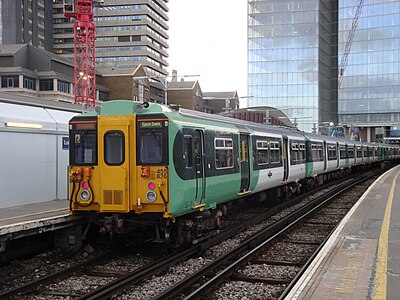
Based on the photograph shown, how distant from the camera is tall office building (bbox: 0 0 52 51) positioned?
11662 centimetres

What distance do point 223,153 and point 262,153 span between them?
3.53 meters

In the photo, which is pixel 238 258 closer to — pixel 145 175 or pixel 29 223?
pixel 145 175

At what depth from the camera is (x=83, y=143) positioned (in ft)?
31.6

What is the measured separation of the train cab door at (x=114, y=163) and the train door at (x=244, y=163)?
4.12m

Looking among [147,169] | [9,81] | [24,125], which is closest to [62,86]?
[9,81]

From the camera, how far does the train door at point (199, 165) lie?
977cm

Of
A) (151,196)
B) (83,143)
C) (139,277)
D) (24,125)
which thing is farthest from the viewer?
(24,125)

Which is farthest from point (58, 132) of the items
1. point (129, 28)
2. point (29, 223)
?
point (129, 28)

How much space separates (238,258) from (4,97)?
25.9ft

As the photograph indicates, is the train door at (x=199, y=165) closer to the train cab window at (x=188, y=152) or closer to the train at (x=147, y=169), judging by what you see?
the train at (x=147, y=169)

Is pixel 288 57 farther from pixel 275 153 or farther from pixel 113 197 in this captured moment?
pixel 113 197

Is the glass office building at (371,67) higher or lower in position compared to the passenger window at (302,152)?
higher

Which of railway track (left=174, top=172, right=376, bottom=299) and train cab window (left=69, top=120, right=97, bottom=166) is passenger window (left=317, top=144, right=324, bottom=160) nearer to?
railway track (left=174, top=172, right=376, bottom=299)

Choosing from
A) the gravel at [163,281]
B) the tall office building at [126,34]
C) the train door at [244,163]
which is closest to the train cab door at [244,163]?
the train door at [244,163]
